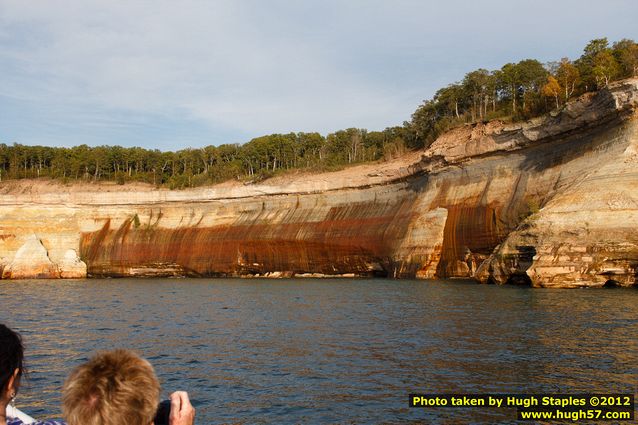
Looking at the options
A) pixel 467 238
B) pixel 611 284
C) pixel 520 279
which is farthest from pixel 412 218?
pixel 611 284

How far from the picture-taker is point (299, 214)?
194 ft

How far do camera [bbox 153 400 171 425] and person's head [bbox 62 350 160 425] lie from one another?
0.25 meters

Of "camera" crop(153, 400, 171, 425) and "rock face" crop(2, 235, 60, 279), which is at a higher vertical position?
"camera" crop(153, 400, 171, 425)

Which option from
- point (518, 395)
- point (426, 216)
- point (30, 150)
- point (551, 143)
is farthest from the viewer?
point (30, 150)

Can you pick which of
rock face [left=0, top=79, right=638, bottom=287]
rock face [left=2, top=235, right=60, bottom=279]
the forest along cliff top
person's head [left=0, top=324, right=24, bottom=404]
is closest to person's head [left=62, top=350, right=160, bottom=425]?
person's head [left=0, top=324, right=24, bottom=404]

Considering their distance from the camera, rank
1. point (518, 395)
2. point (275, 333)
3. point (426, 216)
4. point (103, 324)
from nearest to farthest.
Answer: point (518, 395) → point (275, 333) → point (103, 324) → point (426, 216)

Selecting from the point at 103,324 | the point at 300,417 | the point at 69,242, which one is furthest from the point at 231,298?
the point at 69,242

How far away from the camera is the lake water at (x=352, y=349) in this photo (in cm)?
1088

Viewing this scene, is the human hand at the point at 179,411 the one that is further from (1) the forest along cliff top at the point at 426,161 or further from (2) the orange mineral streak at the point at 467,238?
(2) the orange mineral streak at the point at 467,238

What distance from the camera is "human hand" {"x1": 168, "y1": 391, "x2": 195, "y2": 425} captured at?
3.34m

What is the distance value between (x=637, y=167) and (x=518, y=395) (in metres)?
27.0

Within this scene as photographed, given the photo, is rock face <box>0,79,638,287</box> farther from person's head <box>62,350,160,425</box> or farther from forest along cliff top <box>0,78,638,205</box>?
person's head <box>62,350,160,425</box>

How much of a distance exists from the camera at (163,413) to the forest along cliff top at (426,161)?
3732 centimetres

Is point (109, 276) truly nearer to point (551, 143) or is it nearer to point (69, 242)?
point (69, 242)
